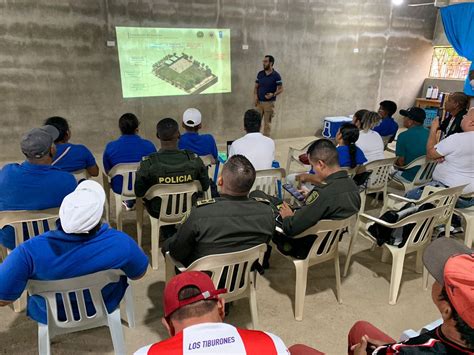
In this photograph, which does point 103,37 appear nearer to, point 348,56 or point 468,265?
point 348,56

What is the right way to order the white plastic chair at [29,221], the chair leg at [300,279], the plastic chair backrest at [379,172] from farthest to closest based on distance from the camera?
1. the plastic chair backrest at [379,172]
2. the chair leg at [300,279]
3. the white plastic chair at [29,221]

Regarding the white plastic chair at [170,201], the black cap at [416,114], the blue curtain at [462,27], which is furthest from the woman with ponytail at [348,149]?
the blue curtain at [462,27]

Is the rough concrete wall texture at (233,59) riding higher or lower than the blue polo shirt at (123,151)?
higher

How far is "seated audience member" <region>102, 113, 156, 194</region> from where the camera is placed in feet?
9.66

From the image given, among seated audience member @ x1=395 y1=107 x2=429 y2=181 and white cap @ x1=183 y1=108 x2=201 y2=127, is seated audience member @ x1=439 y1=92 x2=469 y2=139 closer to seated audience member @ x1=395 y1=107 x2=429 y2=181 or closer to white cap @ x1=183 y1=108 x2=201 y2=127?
seated audience member @ x1=395 y1=107 x2=429 y2=181

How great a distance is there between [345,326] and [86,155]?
91.1 inches

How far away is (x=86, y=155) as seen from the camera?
9.43 ft

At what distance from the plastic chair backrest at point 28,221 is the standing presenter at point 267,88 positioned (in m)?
4.66

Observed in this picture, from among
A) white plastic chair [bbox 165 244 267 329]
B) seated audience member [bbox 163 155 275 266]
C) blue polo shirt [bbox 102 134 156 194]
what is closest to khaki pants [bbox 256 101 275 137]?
blue polo shirt [bbox 102 134 156 194]

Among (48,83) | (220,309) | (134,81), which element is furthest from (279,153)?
(220,309)

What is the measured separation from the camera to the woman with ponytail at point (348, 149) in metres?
2.98

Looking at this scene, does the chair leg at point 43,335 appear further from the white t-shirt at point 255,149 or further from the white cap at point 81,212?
the white t-shirt at point 255,149

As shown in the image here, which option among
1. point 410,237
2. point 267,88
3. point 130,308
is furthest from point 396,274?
point 267,88

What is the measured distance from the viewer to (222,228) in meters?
1.72
